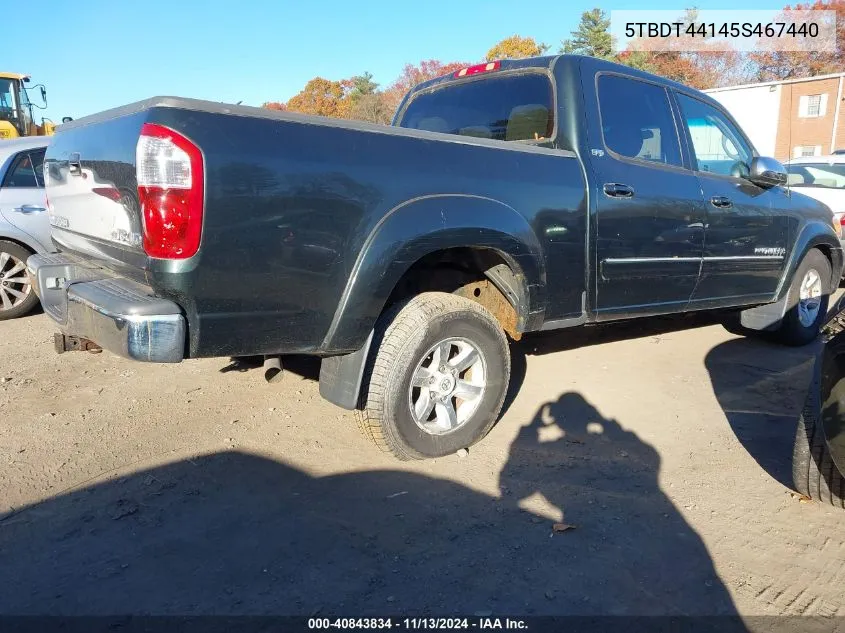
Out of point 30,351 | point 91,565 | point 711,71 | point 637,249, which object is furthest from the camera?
point 711,71

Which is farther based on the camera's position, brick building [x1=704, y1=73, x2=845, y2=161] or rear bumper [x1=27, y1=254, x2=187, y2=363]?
brick building [x1=704, y1=73, x2=845, y2=161]

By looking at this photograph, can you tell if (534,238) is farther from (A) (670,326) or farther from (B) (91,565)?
(A) (670,326)

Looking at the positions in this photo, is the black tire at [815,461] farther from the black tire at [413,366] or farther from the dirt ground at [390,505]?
the black tire at [413,366]

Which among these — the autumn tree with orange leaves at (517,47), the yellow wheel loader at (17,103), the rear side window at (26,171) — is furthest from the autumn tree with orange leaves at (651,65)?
the rear side window at (26,171)

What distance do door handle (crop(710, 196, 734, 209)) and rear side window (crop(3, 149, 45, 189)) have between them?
608 centimetres

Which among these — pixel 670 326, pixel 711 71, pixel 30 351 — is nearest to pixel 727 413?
pixel 670 326

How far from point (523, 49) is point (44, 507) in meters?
47.0

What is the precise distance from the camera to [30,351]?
514 cm

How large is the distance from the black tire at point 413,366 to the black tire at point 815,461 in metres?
1.50

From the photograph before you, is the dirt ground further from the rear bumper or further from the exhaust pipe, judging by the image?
the rear bumper

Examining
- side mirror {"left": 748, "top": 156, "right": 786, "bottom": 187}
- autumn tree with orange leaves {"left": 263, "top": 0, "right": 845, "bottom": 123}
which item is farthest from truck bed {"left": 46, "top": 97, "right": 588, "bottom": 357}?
autumn tree with orange leaves {"left": 263, "top": 0, "right": 845, "bottom": 123}

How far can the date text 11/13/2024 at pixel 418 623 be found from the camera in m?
2.14

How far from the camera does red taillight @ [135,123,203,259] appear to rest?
232 cm

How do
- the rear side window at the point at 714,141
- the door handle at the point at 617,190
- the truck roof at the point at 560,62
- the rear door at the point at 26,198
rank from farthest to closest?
the rear door at the point at 26,198
the rear side window at the point at 714,141
the truck roof at the point at 560,62
the door handle at the point at 617,190
